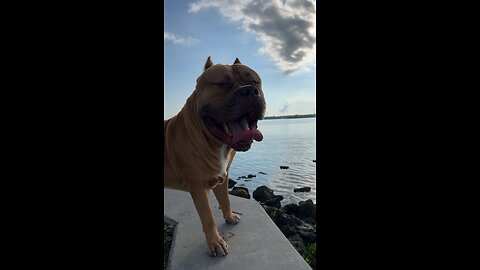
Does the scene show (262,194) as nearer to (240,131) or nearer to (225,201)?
(225,201)

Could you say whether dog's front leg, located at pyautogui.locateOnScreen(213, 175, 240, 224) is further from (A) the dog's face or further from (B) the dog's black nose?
(B) the dog's black nose

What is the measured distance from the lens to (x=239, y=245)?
242cm

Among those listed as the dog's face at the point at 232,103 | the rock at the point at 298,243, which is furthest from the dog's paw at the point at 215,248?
the rock at the point at 298,243

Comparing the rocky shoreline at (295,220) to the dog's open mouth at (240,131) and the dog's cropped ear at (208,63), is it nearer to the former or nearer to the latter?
the dog's open mouth at (240,131)

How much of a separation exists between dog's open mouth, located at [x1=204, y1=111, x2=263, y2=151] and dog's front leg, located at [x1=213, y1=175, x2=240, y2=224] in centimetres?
111

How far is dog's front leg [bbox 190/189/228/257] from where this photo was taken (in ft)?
6.37

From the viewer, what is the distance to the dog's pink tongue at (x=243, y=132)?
1510 millimetres
